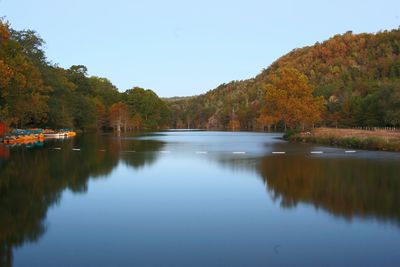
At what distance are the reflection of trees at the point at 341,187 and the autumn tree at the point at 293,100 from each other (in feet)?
115

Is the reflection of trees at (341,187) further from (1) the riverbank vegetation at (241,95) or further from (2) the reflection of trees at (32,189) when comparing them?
(1) the riverbank vegetation at (241,95)

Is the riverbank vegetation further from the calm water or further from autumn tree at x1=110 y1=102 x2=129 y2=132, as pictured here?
the calm water

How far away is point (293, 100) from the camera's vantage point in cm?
5409


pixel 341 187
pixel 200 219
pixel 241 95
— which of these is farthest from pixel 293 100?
pixel 241 95

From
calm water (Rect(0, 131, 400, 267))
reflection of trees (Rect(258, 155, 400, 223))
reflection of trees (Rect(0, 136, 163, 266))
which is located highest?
reflection of trees (Rect(0, 136, 163, 266))

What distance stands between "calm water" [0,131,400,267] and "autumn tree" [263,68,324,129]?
3827 centimetres

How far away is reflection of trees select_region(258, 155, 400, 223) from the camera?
973 cm

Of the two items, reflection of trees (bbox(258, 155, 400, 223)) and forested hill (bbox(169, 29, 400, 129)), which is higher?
forested hill (bbox(169, 29, 400, 129))

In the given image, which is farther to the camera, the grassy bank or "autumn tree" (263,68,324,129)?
"autumn tree" (263,68,324,129)

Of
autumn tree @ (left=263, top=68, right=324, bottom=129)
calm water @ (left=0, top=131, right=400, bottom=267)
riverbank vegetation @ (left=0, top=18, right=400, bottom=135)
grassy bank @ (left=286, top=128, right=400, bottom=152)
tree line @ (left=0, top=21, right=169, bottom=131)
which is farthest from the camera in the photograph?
autumn tree @ (left=263, top=68, right=324, bottom=129)

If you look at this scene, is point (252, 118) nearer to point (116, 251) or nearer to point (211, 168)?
point (211, 168)

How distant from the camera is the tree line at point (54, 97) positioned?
3450 centimetres

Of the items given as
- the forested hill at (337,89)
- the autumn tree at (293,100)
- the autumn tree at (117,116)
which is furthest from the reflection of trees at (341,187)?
the autumn tree at (117,116)

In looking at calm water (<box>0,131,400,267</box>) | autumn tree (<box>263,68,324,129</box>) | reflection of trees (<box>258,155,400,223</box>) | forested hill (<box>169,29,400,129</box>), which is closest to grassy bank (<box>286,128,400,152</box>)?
autumn tree (<box>263,68,324,129</box>)
